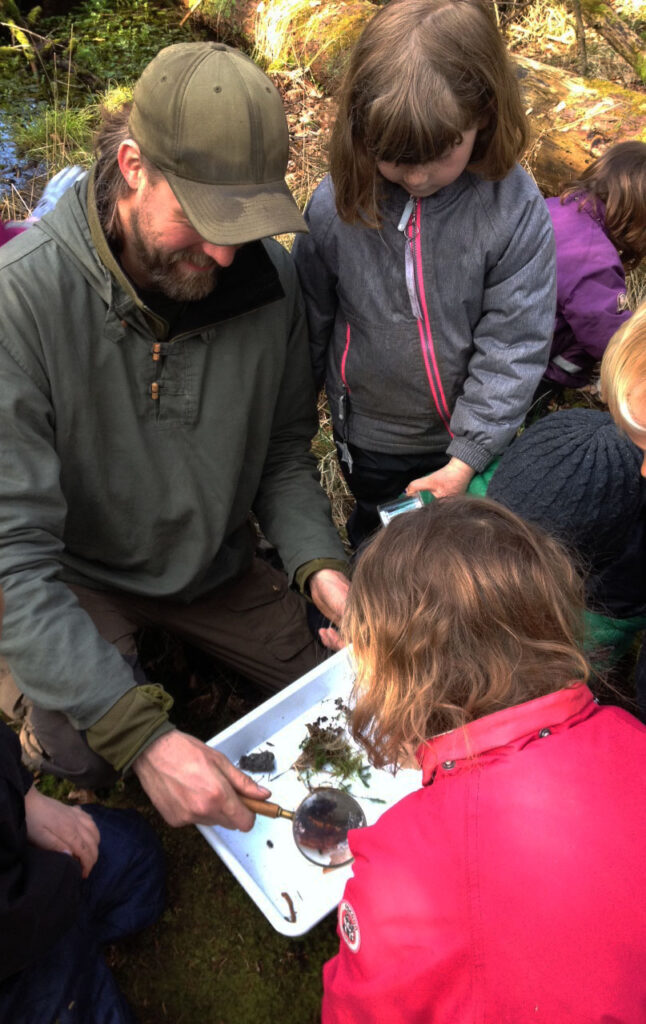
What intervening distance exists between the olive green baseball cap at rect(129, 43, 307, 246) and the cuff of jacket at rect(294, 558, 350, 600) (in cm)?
93

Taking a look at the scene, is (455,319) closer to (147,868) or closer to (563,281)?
(563,281)

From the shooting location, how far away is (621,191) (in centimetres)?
292

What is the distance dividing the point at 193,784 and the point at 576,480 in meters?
1.13

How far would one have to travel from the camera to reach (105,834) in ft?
6.36

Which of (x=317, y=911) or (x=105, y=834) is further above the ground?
(x=317, y=911)

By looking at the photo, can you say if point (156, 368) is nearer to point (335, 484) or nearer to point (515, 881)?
point (515, 881)

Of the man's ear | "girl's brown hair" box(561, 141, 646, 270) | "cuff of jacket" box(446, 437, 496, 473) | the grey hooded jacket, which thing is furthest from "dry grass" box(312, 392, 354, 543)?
the man's ear

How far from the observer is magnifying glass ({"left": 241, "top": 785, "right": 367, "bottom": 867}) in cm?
181

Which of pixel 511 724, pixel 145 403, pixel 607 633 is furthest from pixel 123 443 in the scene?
pixel 607 633

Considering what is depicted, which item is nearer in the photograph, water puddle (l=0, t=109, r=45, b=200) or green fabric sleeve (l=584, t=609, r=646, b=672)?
green fabric sleeve (l=584, t=609, r=646, b=672)

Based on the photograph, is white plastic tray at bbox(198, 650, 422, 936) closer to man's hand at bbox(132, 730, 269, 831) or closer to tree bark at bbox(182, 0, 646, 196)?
man's hand at bbox(132, 730, 269, 831)

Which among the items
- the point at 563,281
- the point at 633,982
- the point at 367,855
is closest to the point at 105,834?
the point at 367,855

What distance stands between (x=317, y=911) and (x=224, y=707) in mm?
925

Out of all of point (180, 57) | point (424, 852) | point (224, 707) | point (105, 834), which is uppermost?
point (180, 57)
